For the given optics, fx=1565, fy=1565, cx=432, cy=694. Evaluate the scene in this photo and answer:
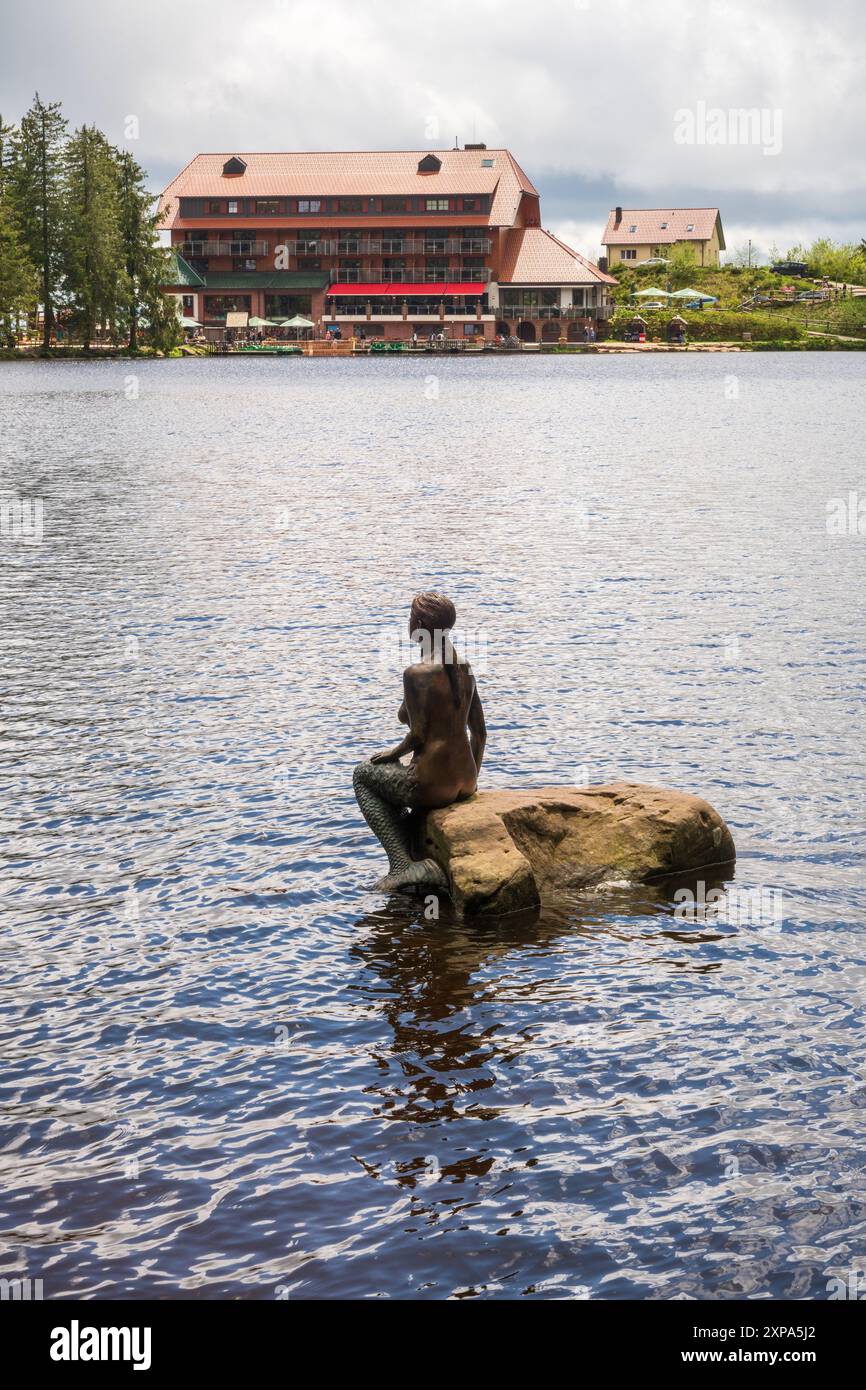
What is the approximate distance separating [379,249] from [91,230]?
3403 centimetres

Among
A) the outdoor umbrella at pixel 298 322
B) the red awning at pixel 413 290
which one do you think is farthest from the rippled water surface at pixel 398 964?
the red awning at pixel 413 290

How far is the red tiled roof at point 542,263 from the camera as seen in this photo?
474 ft

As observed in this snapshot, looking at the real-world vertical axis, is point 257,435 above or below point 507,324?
below

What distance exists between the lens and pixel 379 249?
493 feet

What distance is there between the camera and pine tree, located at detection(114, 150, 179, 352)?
132m

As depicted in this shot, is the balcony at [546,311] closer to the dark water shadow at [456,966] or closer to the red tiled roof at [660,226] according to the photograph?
the red tiled roof at [660,226]

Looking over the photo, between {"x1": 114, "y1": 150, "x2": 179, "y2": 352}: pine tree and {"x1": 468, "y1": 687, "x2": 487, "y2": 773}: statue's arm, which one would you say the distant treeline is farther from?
{"x1": 468, "y1": 687, "x2": 487, "y2": 773}: statue's arm

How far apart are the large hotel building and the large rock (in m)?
138

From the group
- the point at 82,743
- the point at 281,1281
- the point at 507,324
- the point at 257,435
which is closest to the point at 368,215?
the point at 507,324

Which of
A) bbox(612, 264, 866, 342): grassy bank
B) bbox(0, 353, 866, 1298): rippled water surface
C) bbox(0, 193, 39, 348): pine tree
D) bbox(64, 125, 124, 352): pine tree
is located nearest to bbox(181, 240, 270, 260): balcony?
bbox(64, 125, 124, 352): pine tree

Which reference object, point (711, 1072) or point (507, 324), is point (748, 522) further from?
point (507, 324)

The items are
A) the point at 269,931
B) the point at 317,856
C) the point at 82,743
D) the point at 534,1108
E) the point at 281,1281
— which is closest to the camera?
the point at 281,1281
